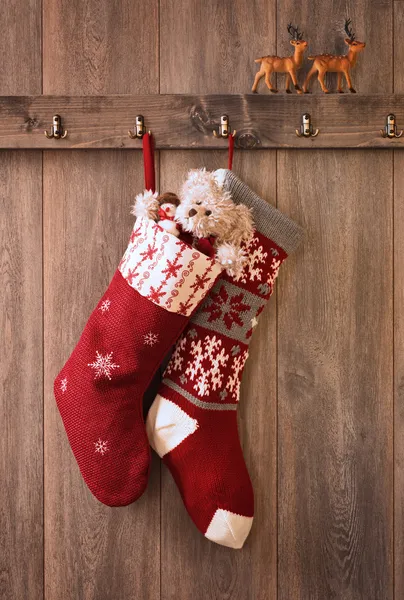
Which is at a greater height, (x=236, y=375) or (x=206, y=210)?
(x=206, y=210)

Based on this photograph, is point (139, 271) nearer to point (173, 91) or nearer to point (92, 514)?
point (173, 91)

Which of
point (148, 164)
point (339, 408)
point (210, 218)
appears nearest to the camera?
point (210, 218)

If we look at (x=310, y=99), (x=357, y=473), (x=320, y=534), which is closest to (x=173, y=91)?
(x=310, y=99)

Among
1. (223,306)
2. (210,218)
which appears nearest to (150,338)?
(223,306)

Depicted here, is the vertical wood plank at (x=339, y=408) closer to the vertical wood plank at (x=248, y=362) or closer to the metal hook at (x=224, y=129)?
the vertical wood plank at (x=248, y=362)

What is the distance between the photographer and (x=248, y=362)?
1229 mm

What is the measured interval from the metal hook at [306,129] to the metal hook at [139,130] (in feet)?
1.20

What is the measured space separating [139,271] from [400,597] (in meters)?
1.06

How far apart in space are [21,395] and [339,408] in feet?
2.64

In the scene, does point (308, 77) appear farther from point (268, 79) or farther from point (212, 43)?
point (212, 43)

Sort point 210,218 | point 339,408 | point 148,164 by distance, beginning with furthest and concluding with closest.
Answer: point 339,408 → point 148,164 → point 210,218

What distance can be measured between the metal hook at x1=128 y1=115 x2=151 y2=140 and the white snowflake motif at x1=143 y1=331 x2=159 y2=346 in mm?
475

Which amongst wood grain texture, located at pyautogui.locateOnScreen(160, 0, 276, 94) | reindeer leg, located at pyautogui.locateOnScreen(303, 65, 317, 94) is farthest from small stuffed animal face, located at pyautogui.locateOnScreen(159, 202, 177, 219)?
reindeer leg, located at pyautogui.locateOnScreen(303, 65, 317, 94)

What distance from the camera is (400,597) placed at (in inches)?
48.8
